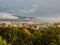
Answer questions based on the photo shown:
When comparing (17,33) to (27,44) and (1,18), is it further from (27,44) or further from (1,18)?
(1,18)

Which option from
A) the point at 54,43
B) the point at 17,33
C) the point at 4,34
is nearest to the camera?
the point at 54,43

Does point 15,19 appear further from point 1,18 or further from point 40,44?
point 40,44

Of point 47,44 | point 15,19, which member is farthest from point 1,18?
point 47,44

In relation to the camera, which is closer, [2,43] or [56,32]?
[2,43]

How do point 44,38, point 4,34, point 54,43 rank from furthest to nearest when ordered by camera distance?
1. point 4,34
2. point 44,38
3. point 54,43

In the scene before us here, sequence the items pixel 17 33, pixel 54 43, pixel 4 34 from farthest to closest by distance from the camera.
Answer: pixel 17 33, pixel 4 34, pixel 54 43

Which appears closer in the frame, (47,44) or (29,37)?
(47,44)

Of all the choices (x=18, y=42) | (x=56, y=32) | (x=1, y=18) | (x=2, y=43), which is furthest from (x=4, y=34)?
(x=1, y=18)

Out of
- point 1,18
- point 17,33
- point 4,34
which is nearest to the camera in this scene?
point 4,34
